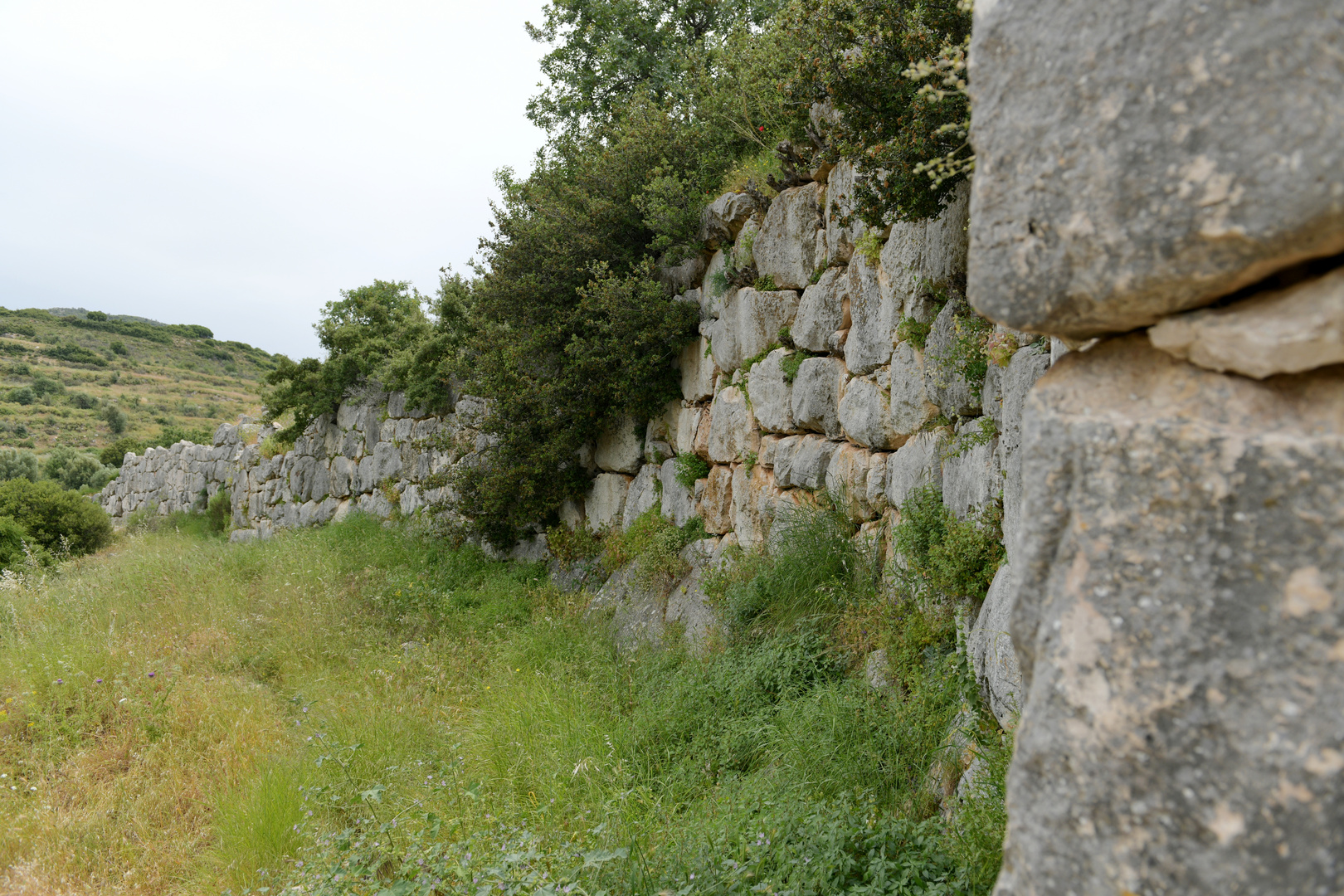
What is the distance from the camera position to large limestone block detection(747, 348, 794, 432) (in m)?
5.45

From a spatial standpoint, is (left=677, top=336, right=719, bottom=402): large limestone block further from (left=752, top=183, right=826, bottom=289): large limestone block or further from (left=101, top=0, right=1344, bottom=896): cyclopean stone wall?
(left=101, top=0, right=1344, bottom=896): cyclopean stone wall

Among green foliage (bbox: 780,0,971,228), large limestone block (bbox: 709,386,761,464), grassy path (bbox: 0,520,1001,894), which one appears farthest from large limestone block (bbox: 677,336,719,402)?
green foliage (bbox: 780,0,971,228)

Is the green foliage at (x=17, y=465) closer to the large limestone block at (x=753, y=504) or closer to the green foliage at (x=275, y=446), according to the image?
the green foliage at (x=275, y=446)

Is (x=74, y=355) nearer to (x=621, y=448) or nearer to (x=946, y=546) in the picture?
(x=621, y=448)

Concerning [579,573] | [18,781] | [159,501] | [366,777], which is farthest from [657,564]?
[159,501]

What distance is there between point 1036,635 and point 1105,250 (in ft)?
2.08

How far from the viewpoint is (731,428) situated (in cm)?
611

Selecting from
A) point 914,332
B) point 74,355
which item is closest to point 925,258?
point 914,332

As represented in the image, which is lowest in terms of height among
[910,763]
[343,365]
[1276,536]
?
[910,763]

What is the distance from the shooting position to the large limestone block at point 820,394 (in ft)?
16.3

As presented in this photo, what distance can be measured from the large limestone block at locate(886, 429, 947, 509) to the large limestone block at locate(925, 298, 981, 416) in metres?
0.19

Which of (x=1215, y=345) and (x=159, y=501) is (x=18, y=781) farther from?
(x=159, y=501)

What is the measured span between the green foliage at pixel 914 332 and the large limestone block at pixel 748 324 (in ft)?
4.96

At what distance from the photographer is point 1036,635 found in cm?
121
